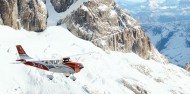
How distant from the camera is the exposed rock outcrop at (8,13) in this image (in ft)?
616

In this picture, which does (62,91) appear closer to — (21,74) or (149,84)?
(21,74)

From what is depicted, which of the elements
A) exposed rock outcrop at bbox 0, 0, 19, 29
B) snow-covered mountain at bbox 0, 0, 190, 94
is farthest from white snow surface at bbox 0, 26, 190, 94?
exposed rock outcrop at bbox 0, 0, 19, 29

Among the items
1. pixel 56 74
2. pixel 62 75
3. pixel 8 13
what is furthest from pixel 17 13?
pixel 62 75

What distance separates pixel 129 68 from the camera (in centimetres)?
19512

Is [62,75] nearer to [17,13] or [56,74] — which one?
[56,74]

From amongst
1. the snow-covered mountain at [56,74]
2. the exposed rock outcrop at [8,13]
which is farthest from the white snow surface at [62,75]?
the exposed rock outcrop at [8,13]

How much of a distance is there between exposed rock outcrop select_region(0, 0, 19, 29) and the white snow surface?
3508 millimetres

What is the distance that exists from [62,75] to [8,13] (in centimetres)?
3664

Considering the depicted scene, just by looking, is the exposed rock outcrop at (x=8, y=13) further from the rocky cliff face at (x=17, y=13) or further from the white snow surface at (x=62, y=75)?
the white snow surface at (x=62, y=75)

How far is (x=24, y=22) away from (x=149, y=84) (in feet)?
183

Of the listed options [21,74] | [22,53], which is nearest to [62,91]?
[21,74]

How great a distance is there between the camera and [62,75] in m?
171

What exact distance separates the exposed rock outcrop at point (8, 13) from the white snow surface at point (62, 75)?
351cm

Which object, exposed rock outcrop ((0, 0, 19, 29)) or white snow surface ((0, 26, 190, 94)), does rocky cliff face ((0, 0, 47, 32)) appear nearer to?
exposed rock outcrop ((0, 0, 19, 29))
